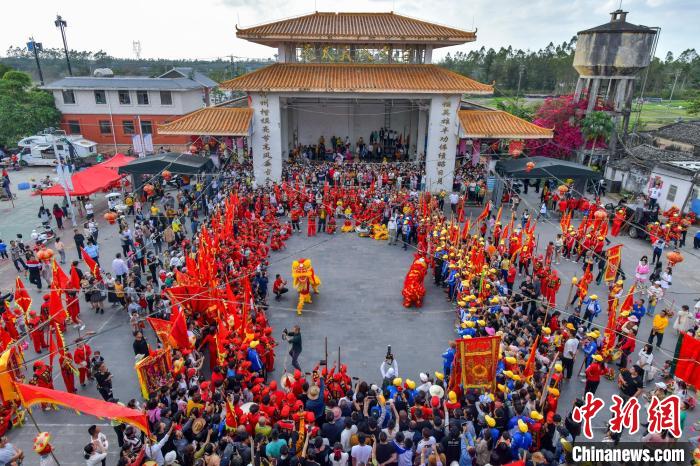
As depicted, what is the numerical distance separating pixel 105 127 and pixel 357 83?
71.0ft

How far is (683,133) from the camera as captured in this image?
29.9m

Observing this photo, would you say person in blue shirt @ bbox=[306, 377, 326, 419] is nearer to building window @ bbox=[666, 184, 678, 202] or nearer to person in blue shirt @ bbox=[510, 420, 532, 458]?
person in blue shirt @ bbox=[510, 420, 532, 458]

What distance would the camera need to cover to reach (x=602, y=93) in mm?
29312

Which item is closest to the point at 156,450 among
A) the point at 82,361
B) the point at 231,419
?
the point at 231,419

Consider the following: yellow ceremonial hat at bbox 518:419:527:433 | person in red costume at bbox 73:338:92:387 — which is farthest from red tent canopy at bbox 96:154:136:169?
yellow ceremonial hat at bbox 518:419:527:433

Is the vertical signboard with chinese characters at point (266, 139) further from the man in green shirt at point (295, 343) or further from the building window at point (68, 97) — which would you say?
the building window at point (68, 97)

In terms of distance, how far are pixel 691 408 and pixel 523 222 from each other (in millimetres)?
9480

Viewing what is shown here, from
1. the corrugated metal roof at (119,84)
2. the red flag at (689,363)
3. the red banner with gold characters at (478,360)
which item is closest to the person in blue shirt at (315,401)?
the red banner with gold characters at (478,360)

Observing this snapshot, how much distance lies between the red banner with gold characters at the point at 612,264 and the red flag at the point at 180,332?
12.3 m

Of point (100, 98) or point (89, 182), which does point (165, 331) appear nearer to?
point (89, 182)

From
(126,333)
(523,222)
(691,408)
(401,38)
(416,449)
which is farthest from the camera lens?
(401,38)

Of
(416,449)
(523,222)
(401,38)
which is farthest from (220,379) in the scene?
(401,38)

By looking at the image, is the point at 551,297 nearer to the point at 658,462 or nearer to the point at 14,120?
the point at 658,462

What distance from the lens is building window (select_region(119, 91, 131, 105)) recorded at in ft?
107
